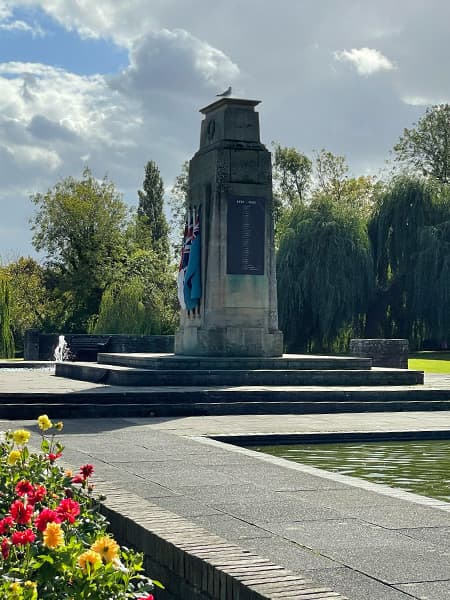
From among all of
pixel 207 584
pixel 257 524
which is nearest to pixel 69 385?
pixel 257 524

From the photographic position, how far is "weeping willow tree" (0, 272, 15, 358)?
42.6m

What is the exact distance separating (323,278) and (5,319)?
1340 centimetres

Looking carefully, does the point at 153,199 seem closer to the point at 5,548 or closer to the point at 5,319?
the point at 5,319

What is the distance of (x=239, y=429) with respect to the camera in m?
14.2

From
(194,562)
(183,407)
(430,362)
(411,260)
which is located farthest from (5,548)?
(411,260)

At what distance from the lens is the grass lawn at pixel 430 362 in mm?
33375

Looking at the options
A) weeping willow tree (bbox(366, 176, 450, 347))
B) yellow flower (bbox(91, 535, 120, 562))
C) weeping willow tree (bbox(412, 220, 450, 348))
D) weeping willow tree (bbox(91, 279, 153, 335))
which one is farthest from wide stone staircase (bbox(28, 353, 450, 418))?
weeping willow tree (bbox(366, 176, 450, 347))

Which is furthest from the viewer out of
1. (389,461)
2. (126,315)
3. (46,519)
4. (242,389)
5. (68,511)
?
(126,315)

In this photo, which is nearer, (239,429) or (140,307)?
(239,429)

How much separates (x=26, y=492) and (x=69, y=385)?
1502 cm

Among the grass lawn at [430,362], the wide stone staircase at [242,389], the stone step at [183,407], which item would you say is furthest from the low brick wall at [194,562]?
the grass lawn at [430,362]

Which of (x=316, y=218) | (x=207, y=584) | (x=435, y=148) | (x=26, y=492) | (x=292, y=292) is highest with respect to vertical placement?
(x=435, y=148)

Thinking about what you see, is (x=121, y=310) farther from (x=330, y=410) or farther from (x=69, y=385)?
(x=330, y=410)

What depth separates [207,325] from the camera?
23312 mm
